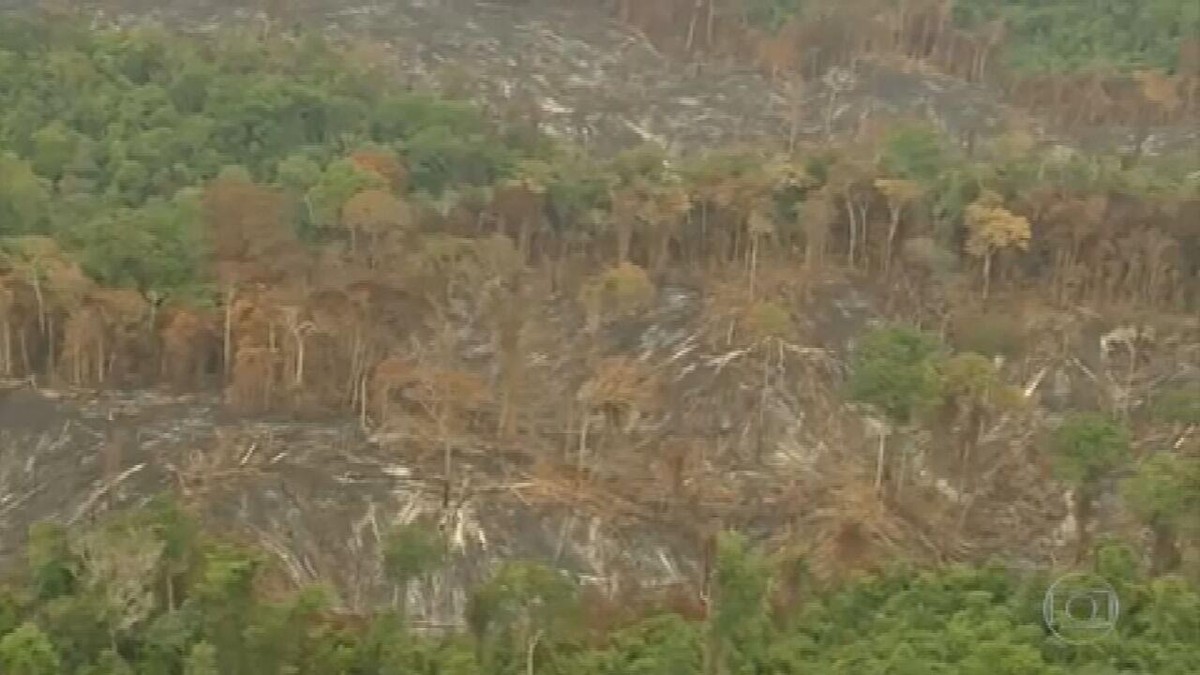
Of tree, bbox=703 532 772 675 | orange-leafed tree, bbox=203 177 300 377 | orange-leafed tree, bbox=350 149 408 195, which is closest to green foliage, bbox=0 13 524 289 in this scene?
orange-leafed tree, bbox=350 149 408 195

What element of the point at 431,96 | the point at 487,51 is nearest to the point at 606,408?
the point at 431,96

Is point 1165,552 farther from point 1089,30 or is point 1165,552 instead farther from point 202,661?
point 1089,30

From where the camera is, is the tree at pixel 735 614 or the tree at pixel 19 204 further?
the tree at pixel 19 204

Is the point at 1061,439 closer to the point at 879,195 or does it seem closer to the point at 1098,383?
the point at 1098,383

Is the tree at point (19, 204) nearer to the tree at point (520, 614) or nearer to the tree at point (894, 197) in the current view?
the tree at point (520, 614)

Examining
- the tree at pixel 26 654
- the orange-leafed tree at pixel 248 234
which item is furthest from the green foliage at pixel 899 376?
the tree at pixel 26 654

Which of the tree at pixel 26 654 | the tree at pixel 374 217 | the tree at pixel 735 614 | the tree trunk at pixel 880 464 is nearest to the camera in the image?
the tree at pixel 26 654

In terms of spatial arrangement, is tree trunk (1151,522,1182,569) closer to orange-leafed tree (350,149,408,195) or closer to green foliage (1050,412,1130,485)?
green foliage (1050,412,1130,485)
